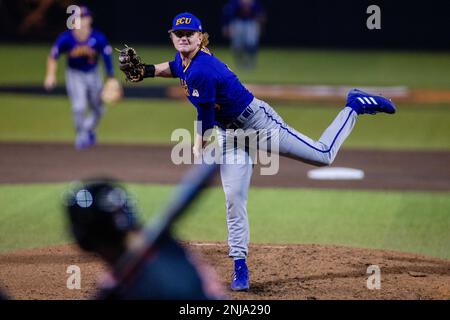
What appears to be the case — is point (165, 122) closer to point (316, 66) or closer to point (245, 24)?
point (245, 24)

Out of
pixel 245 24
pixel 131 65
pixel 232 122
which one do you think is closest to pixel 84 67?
pixel 131 65

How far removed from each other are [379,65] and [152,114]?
12.0m

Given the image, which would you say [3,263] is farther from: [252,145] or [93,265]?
[252,145]

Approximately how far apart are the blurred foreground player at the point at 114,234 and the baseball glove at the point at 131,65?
3.86m

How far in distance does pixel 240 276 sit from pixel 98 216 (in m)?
3.32

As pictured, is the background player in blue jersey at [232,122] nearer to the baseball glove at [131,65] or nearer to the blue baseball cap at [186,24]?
the blue baseball cap at [186,24]

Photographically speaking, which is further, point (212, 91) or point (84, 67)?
point (84, 67)

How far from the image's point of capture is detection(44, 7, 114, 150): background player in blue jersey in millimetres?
14828

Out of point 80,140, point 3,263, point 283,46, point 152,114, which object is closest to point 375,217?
point 3,263

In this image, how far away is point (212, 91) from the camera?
6.72 m

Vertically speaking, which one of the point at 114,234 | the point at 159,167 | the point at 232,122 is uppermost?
the point at 232,122

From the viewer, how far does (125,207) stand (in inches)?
154

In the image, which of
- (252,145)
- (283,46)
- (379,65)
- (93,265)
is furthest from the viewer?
(283,46)

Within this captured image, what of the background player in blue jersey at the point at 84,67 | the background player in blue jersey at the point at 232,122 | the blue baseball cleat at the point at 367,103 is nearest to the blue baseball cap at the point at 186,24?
the background player in blue jersey at the point at 232,122
